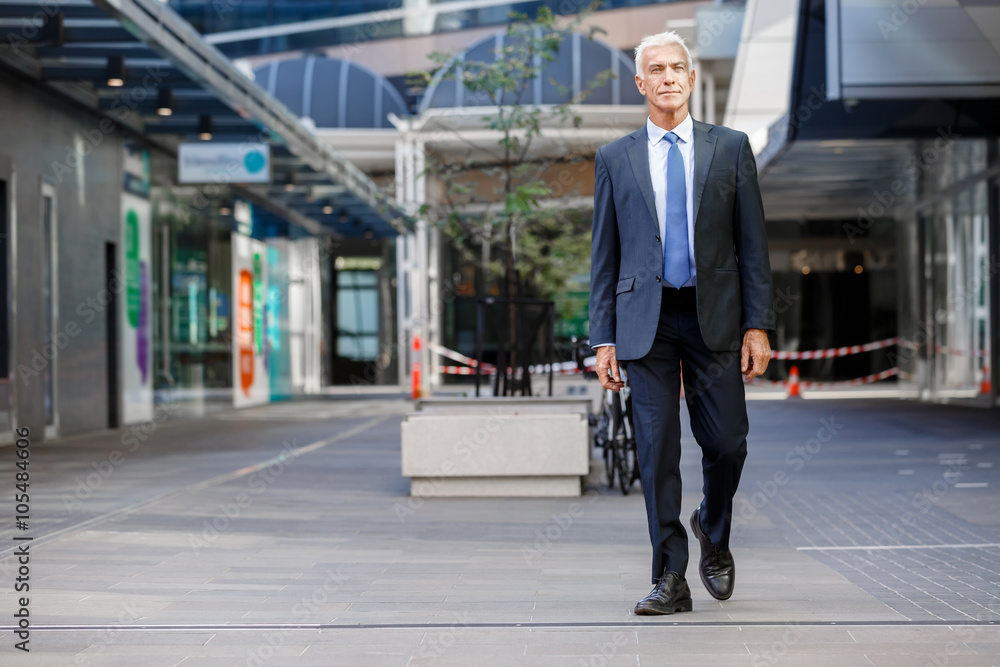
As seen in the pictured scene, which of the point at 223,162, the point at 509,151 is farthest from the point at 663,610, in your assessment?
the point at 223,162

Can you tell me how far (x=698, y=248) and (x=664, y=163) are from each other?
1.20ft

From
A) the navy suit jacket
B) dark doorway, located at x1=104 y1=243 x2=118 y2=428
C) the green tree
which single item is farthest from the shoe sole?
dark doorway, located at x1=104 y1=243 x2=118 y2=428

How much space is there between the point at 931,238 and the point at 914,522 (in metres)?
16.5

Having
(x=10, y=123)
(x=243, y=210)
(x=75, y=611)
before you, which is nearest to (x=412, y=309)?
(x=243, y=210)

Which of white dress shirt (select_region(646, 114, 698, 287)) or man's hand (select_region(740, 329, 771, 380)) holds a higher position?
white dress shirt (select_region(646, 114, 698, 287))

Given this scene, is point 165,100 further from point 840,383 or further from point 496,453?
point 840,383

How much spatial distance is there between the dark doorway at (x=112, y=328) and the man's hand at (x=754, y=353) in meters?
13.3

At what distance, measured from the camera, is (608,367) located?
446cm

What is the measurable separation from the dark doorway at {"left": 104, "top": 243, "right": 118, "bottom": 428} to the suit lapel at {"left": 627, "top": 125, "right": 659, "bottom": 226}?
13.0 metres

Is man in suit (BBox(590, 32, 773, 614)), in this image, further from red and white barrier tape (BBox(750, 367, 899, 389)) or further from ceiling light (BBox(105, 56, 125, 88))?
red and white barrier tape (BBox(750, 367, 899, 389))

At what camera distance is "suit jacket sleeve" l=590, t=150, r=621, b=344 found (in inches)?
176

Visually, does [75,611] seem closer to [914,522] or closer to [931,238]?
[914,522]

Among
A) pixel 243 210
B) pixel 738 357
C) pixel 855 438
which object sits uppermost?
pixel 243 210

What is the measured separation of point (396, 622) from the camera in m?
4.39
